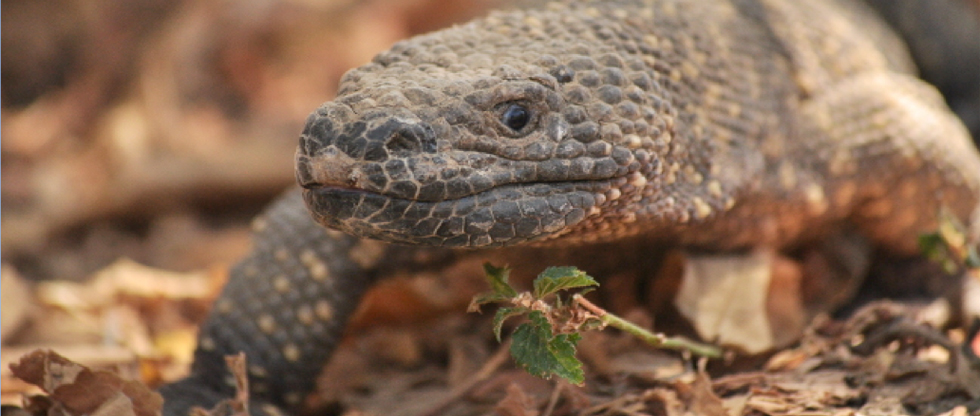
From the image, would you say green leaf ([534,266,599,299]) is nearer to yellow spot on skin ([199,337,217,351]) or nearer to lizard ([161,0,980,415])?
lizard ([161,0,980,415])

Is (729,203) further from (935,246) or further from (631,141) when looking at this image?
(935,246)

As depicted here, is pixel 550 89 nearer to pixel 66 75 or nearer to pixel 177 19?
pixel 177 19

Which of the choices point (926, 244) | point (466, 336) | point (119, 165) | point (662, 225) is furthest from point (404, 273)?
point (119, 165)

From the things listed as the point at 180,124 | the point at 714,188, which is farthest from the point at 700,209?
the point at 180,124

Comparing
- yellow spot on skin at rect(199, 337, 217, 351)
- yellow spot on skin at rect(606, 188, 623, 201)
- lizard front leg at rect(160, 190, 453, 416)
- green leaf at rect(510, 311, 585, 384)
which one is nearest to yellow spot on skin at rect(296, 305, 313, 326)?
lizard front leg at rect(160, 190, 453, 416)

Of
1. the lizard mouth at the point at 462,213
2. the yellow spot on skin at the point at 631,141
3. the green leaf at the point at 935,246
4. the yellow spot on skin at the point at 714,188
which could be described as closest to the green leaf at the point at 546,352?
the lizard mouth at the point at 462,213
